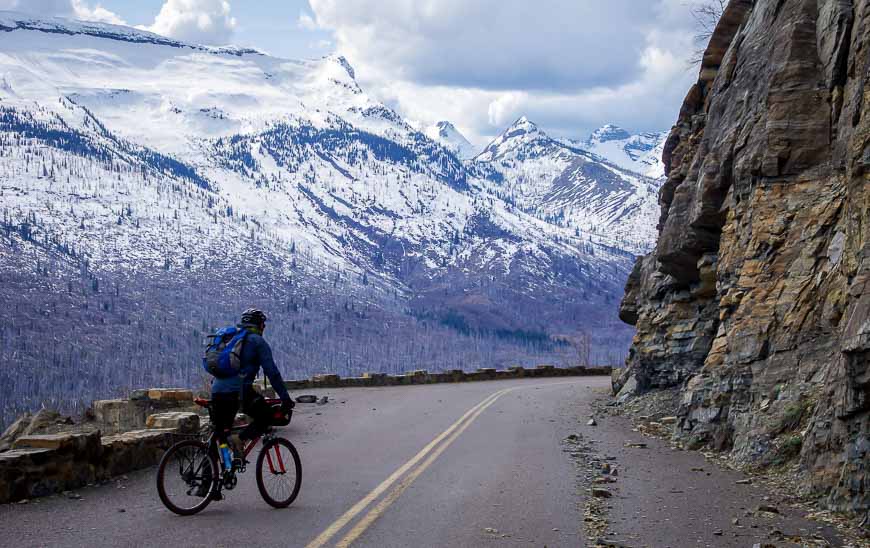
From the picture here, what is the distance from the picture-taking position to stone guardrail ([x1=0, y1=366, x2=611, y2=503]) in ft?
32.5

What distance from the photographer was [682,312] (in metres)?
21.5

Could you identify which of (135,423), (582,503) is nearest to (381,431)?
(135,423)

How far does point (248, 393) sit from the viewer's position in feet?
31.0

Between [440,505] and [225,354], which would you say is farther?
[440,505]

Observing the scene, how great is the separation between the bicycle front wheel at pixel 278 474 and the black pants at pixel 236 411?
269mm

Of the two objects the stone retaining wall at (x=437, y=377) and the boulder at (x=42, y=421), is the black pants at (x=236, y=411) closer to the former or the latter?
the boulder at (x=42, y=421)

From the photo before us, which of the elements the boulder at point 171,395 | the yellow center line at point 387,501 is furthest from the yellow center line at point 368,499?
the boulder at point 171,395

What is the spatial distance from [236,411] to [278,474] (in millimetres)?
995

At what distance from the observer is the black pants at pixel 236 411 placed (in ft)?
30.7

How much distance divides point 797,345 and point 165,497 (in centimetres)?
993

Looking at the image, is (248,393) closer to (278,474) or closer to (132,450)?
(278,474)

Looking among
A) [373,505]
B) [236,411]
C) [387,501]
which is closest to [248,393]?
[236,411]

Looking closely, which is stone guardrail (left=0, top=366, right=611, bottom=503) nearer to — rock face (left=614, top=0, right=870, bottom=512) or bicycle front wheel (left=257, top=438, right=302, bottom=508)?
bicycle front wheel (left=257, top=438, right=302, bottom=508)

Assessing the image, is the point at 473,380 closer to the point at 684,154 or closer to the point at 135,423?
the point at 684,154
